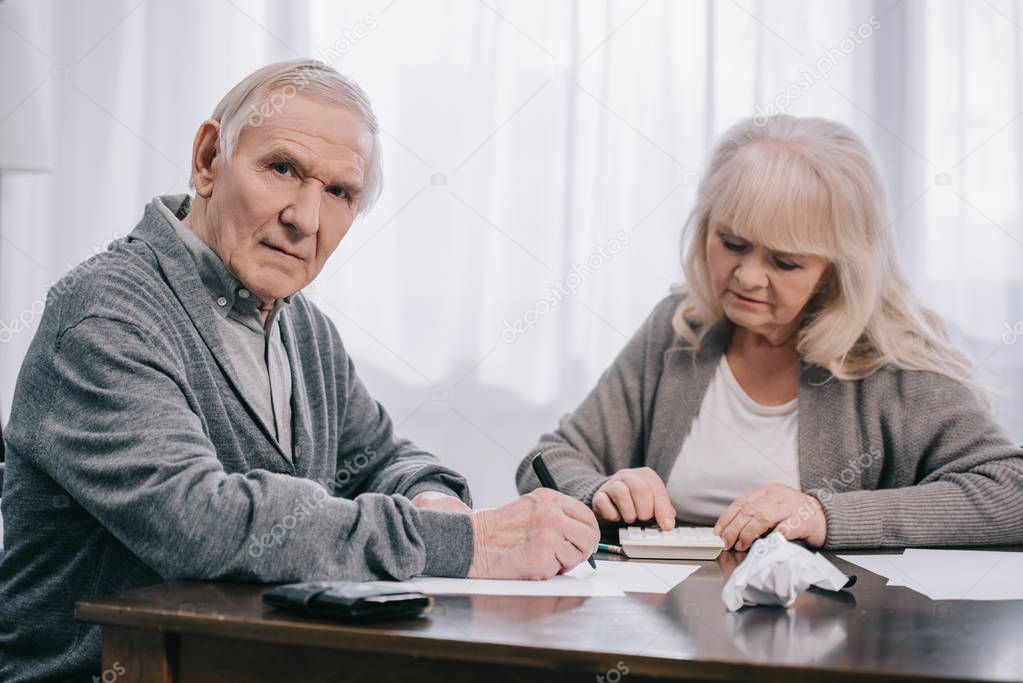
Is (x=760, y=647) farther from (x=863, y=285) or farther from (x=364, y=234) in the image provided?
(x=364, y=234)

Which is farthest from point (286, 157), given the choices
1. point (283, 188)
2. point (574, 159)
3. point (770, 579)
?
point (574, 159)

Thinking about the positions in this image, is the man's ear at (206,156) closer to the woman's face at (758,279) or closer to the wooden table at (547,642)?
the wooden table at (547,642)

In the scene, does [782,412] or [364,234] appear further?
[364,234]

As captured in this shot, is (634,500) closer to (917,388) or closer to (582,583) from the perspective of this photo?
(582,583)

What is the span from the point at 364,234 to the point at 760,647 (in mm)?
1959

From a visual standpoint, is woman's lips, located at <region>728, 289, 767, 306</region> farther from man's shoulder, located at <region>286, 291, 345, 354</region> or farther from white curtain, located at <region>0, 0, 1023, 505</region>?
white curtain, located at <region>0, 0, 1023, 505</region>

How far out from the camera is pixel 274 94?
127 cm

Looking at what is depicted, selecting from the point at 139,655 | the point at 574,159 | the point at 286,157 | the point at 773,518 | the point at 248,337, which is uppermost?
the point at 574,159

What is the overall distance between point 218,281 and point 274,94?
0.24m

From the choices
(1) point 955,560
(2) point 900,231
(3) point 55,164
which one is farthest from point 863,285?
(3) point 55,164

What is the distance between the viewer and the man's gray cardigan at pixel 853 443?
1415mm

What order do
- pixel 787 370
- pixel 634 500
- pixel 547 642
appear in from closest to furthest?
pixel 547 642
pixel 634 500
pixel 787 370

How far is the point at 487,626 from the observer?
33.4 inches

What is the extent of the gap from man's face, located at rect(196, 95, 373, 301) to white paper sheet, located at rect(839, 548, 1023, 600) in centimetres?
79
